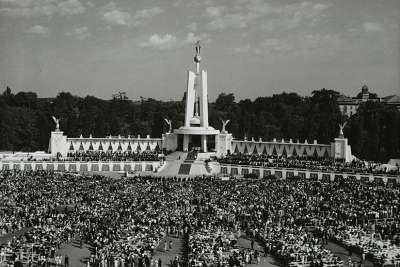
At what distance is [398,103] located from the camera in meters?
132

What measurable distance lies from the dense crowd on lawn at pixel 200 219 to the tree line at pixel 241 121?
92.7 ft

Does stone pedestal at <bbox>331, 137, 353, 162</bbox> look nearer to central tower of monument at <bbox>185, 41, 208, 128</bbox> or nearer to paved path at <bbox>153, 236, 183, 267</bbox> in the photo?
central tower of monument at <bbox>185, 41, 208, 128</bbox>

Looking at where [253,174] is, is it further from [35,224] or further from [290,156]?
[35,224]

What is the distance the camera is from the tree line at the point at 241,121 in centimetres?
7762

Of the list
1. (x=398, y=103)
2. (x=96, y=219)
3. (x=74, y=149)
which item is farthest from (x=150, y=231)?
(x=398, y=103)

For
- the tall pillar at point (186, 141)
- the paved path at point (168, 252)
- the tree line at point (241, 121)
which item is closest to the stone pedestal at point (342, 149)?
the tree line at point (241, 121)

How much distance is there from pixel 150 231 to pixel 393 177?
108 ft

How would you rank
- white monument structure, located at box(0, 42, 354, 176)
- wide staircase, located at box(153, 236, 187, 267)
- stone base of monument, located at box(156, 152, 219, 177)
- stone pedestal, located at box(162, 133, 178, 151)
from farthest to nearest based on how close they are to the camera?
stone pedestal, located at box(162, 133, 178, 151) → white monument structure, located at box(0, 42, 354, 176) → stone base of monument, located at box(156, 152, 219, 177) → wide staircase, located at box(153, 236, 187, 267)

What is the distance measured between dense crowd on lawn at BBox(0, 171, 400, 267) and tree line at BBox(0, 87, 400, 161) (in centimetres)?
2824

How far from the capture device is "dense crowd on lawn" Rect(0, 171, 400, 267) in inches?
1051

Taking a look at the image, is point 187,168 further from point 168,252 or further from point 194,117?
point 168,252

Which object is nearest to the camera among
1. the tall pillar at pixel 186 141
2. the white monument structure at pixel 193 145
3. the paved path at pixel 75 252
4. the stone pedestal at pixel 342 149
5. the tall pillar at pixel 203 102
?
the paved path at pixel 75 252

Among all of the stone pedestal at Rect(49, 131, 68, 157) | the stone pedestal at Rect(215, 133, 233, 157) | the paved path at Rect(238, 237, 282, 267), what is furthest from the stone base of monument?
the paved path at Rect(238, 237, 282, 267)

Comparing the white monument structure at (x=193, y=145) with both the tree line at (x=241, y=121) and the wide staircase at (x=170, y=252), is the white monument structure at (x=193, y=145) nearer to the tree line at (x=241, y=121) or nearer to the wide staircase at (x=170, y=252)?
the tree line at (x=241, y=121)
